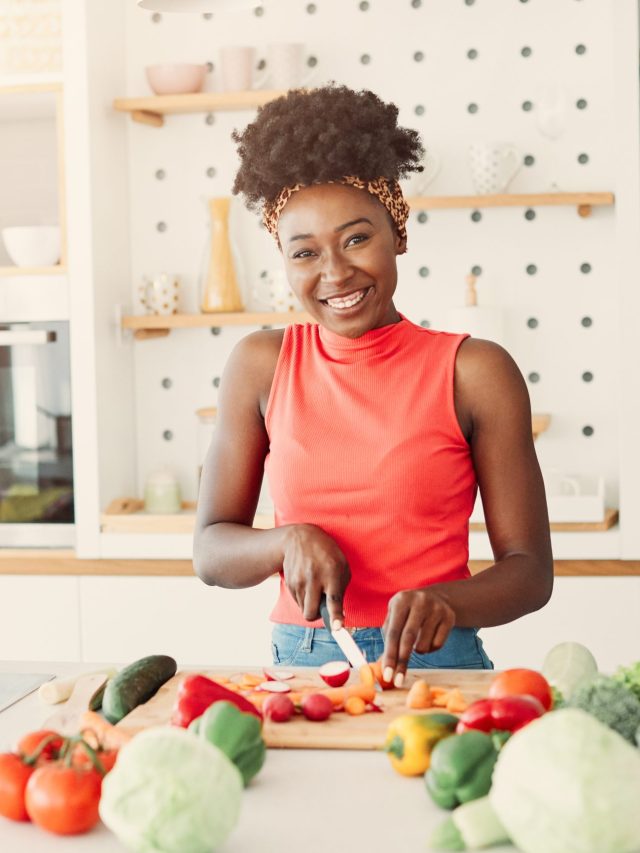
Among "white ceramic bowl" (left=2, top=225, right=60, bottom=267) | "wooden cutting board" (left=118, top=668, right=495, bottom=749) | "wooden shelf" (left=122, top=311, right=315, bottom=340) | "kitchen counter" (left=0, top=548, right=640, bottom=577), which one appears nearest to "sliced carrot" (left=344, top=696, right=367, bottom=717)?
"wooden cutting board" (left=118, top=668, right=495, bottom=749)

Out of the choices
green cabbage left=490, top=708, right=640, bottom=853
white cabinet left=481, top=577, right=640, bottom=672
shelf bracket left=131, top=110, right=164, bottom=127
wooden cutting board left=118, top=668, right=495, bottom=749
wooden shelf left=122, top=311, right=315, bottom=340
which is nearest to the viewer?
green cabbage left=490, top=708, right=640, bottom=853

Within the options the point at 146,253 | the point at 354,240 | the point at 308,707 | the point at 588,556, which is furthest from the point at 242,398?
the point at 146,253

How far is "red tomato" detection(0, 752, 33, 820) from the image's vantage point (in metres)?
1.04

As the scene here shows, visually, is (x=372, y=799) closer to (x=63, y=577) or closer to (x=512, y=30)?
(x=63, y=577)

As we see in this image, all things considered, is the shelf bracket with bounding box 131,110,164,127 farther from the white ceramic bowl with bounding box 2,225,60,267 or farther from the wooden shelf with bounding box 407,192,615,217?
the wooden shelf with bounding box 407,192,615,217

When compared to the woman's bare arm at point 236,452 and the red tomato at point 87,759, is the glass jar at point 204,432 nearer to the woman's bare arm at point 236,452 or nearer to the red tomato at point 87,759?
the woman's bare arm at point 236,452

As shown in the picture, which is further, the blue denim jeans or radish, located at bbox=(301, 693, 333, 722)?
the blue denim jeans

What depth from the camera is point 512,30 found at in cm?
320

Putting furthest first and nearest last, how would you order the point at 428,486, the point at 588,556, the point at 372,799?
the point at 588,556
the point at 428,486
the point at 372,799

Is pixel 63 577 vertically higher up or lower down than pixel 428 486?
lower down

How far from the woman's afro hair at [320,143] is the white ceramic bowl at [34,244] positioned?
1.54m

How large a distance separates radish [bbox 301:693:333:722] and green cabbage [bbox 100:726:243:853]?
329mm

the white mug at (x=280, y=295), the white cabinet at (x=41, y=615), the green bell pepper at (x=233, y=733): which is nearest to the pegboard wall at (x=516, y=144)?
the white mug at (x=280, y=295)

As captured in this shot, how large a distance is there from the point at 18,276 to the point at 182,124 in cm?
67
